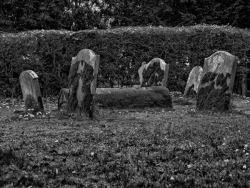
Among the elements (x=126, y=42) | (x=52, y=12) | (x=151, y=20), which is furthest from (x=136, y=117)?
(x=151, y=20)

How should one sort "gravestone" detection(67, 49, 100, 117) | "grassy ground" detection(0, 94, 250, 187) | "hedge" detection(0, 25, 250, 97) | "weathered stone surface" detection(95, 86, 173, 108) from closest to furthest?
"grassy ground" detection(0, 94, 250, 187), "gravestone" detection(67, 49, 100, 117), "weathered stone surface" detection(95, 86, 173, 108), "hedge" detection(0, 25, 250, 97)

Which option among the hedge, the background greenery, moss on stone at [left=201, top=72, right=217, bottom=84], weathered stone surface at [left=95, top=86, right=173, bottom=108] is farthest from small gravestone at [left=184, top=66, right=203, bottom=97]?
the background greenery

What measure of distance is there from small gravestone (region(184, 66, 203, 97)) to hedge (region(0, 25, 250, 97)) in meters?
2.31

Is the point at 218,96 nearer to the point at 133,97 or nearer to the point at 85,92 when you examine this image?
the point at 133,97

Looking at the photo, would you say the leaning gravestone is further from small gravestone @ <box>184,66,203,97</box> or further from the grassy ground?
small gravestone @ <box>184,66,203,97</box>

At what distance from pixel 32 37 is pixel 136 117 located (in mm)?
9152

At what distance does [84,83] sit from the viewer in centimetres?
988

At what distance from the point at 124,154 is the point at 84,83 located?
4611 mm

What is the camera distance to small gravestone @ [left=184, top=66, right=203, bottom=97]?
53.7 feet

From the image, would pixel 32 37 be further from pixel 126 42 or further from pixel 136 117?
pixel 136 117

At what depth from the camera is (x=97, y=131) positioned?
7.66m

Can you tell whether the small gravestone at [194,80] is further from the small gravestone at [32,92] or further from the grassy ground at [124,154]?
the small gravestone at [32,92]

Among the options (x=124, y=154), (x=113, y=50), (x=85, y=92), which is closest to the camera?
(x=124, y=154)

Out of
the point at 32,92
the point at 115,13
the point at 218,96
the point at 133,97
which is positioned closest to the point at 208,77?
the point at 218,96
